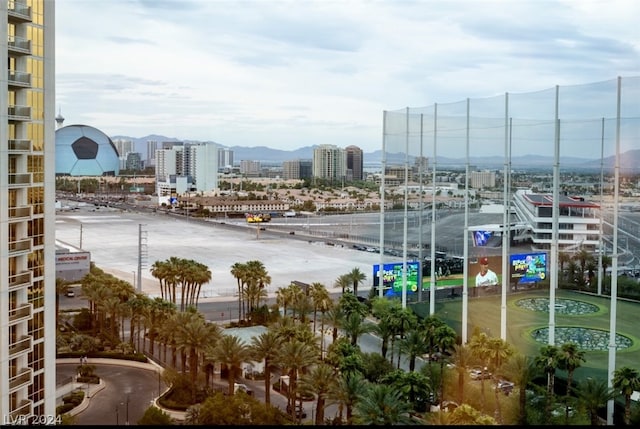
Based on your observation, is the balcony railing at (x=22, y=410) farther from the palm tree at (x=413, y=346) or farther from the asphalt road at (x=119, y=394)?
the palm tree at (x=413, y=346)

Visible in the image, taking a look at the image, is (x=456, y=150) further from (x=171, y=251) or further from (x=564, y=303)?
(x=171, y=251)

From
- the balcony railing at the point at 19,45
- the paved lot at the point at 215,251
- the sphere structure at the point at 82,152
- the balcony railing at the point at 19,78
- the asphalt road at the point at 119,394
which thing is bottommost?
the asphalt road at the point at 119,394

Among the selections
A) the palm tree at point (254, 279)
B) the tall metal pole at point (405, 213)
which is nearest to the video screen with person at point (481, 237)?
the tall metal pole at point (405, 213)

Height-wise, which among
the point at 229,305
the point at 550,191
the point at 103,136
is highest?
the point at 103,136

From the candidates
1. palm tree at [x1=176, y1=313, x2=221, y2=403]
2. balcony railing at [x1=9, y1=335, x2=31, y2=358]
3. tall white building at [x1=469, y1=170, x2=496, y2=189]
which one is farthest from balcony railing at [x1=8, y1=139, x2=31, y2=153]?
tall white building at [x1=469, y1=170, x2=496, y2=189]

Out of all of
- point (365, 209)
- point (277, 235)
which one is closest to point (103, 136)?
point (365, 209)

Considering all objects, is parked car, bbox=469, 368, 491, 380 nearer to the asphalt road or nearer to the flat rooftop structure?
the flat rooftop structure

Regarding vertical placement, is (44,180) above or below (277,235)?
above

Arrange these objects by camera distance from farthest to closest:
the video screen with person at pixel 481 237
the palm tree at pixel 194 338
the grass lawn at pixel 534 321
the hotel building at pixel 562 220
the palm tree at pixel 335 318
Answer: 1. the video screen with person at pixel 481 237
2. the hotel building at pixel 562 220
3. the palm tree at pixel 335 318
4. the grass lawn at pixel 534 321
5. the palm tree at pixel 194 338
